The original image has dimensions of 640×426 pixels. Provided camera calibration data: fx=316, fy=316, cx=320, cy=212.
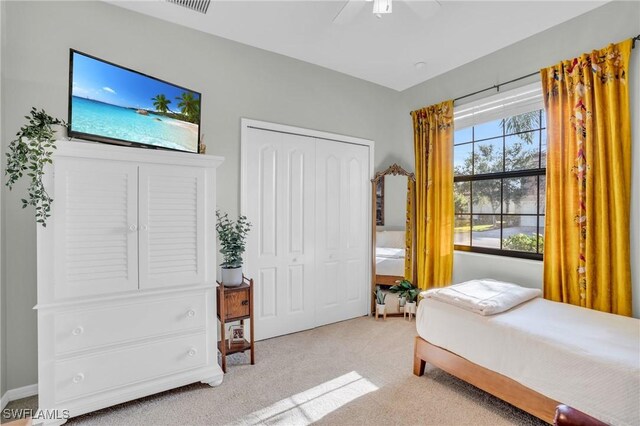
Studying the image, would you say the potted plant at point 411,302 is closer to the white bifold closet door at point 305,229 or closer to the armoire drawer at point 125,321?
the white bifold closet door at point 305,229

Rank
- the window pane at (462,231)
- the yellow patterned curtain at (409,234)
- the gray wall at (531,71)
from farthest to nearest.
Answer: the yellow patterned curtain at (409,234) → the window pane at (462,231) → the gray wall at (531,71)

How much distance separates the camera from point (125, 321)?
192cm

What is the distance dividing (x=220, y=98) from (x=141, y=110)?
729 millimetres

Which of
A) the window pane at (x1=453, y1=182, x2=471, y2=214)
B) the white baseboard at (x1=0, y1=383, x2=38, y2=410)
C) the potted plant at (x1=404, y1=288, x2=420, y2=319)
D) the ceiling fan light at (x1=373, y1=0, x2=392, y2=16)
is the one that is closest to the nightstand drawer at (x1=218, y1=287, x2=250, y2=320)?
the white baseboard at (x1=0, y1=383, x2=38, y2=410)

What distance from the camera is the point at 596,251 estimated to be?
2.29m

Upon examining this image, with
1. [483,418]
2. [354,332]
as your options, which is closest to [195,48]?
[354,332]

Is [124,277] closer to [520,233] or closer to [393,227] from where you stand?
[393,227]

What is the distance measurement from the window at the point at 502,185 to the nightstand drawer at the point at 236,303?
7.42 feet

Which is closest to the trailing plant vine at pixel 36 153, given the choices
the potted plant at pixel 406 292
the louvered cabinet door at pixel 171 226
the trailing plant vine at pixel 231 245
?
the louvered cabinet door at pixel 171 226

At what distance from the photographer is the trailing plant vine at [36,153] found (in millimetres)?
1608

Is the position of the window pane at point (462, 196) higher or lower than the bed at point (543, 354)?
higher

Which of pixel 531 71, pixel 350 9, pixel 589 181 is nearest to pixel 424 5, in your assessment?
pixel 350 9

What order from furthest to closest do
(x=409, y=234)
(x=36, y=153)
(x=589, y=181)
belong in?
1. (x=409, y=234)
2. (x=589, y=181)
3. (x=36, y=153)

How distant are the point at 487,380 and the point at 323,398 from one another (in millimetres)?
1022
